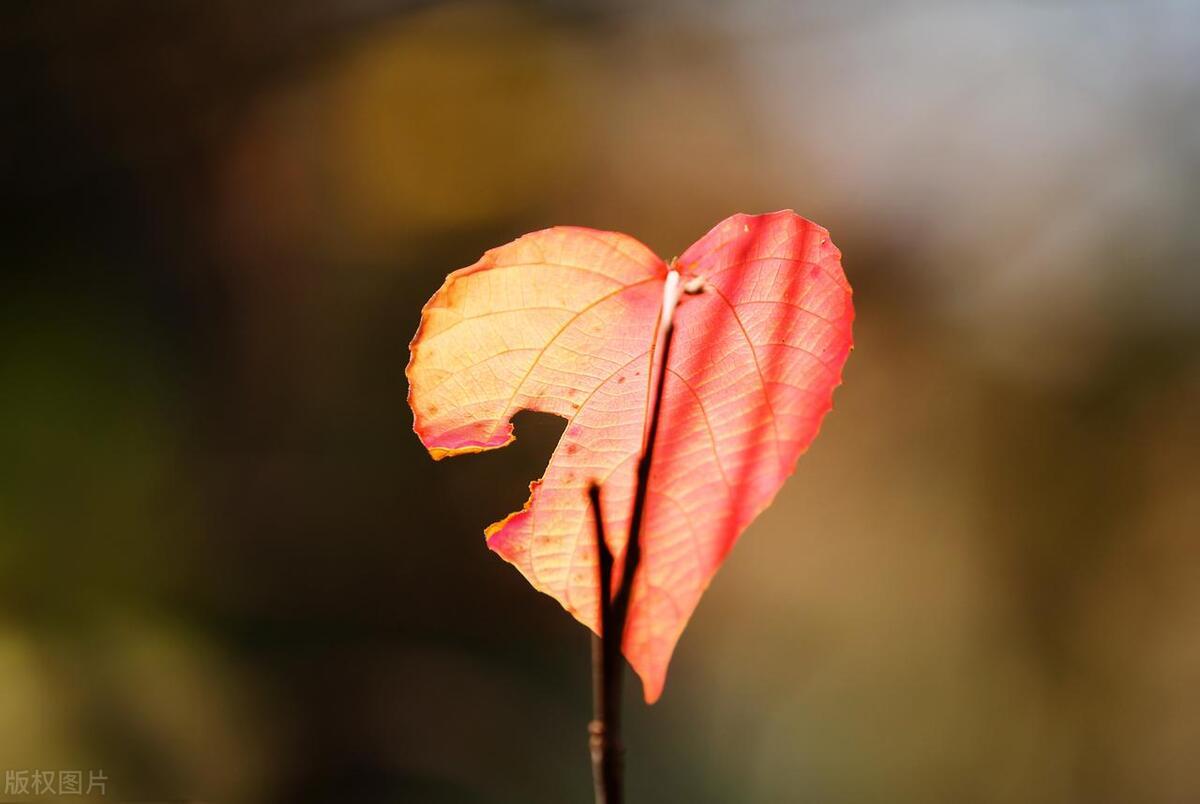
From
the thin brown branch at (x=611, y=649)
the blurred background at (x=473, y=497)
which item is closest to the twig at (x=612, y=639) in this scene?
the thin brown branch at (x=611, y=649)

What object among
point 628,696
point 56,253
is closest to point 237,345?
point 56,253

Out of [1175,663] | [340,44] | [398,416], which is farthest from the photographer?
[340,44]

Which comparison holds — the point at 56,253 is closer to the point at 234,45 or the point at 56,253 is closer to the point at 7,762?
the point at 234,45

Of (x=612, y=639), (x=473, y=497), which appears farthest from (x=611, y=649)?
(x=473, y=497)

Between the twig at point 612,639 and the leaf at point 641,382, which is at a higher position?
the leaf at point 641,382

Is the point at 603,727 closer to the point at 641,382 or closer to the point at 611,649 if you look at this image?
the point at 611,649

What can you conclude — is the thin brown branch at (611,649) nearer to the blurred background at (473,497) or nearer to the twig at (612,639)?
the twig at (612,639)

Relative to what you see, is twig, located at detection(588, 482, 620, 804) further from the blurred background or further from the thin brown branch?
the blurred background

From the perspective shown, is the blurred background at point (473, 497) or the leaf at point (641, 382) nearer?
the leaf at point (641, 382)
